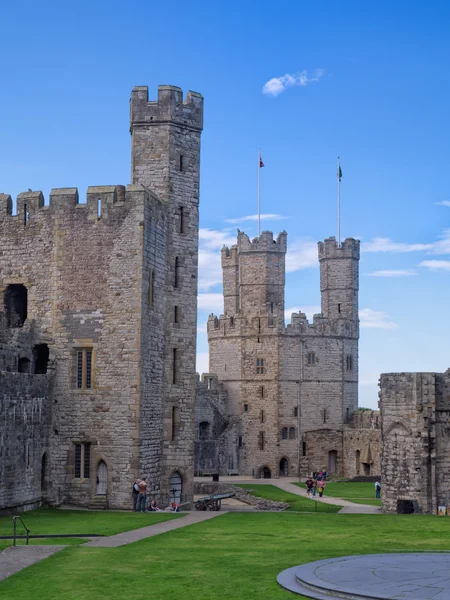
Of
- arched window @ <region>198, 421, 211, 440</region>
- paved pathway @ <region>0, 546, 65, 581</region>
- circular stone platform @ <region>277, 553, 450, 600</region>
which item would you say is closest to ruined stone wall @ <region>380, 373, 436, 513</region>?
circular stone platform @ <region>277, 553, 450, 600</region>

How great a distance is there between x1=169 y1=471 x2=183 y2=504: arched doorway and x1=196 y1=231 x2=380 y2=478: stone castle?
26502mm

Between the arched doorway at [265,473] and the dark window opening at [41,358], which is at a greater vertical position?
the dark window opening at [41,358]

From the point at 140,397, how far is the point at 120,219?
6891 millimetres

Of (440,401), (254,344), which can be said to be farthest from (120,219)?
(254,344)

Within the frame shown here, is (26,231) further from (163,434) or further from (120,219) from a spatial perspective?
(163,434)

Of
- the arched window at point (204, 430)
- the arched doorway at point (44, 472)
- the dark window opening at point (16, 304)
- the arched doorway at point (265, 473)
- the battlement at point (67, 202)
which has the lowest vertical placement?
the arched doorway at point (265, 473)

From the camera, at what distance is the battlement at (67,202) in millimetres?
35875

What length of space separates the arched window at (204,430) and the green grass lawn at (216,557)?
3635 cm

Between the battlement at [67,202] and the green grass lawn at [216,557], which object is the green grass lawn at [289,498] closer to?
the green grass lawn at [216,557]

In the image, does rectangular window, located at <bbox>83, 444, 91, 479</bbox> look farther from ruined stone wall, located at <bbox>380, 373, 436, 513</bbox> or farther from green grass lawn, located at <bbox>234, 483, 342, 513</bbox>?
ruined stone wall, located at <bbox>380, 373, 436, 513</bbox>

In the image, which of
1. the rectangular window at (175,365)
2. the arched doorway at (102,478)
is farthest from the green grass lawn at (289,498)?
the arched doorway at (102,478)

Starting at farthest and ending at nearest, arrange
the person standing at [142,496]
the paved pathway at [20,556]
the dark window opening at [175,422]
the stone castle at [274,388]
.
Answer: the stone castle at [274,388] < the dark window opening at [175,422] < the person standing at [142,496] < the paved pathway at [20,556]

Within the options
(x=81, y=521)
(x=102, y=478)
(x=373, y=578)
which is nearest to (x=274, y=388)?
(x=102, y=478)

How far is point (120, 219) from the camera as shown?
117 feet
